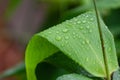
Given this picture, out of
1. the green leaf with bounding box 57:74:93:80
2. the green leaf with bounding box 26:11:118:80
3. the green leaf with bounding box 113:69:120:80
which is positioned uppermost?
the green leaf with bounding box 26:11:118:80

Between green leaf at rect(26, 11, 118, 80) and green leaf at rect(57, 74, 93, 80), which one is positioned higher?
green leaf at rect(26, 11, 118, 80)

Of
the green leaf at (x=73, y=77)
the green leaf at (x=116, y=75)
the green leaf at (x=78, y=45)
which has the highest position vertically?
the green leaf at (x=78, y=45)

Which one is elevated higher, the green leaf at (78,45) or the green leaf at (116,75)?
the green leaf at (78,45)

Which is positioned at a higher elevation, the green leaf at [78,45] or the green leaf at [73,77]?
the green leaf at [78,45]

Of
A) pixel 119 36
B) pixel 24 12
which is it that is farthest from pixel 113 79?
pixel 24 12

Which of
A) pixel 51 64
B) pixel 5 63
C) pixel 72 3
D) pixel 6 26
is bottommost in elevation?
pixel 5 63

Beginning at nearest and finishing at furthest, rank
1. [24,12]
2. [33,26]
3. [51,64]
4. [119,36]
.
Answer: [51,64]
[119,36]
[33,26]
[24,12]

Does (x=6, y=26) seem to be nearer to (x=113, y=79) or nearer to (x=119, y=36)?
(x=119, y=36)

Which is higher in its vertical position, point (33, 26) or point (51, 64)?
point (51, 64)
